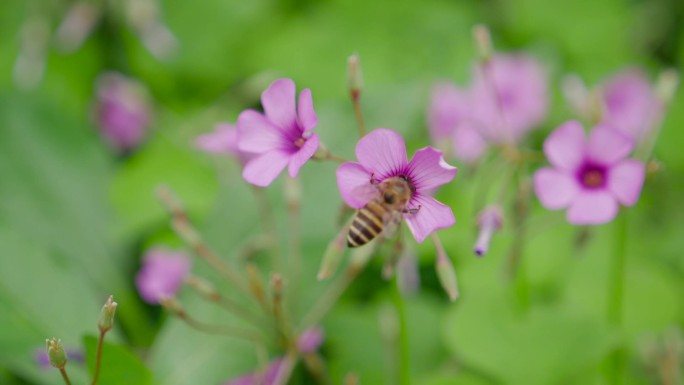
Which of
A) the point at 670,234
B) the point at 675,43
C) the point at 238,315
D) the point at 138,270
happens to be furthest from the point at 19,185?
the point at 675,43

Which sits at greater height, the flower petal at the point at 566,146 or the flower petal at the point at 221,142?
the flower petal at the point at 221,142

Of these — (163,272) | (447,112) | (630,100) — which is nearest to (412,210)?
(163,272)

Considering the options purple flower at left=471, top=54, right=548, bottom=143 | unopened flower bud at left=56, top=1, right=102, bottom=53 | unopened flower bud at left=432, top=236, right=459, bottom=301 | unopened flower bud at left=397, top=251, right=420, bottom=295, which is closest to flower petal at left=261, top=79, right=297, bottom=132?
unopened flower bud at left=432, top=236, right=459, bottom=301

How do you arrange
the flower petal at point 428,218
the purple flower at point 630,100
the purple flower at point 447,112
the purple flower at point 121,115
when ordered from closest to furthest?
the flower petal at point 428,218, the purple flower at point 447,112, the purple flower at point 630,100, the purple flower at point 121,115

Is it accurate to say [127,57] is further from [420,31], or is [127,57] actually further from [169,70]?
[420,31]

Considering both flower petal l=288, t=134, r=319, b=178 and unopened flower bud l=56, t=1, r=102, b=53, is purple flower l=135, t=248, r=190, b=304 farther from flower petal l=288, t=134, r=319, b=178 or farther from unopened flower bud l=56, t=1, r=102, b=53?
unopened flower bud l=56, t=1, r=102, b=53

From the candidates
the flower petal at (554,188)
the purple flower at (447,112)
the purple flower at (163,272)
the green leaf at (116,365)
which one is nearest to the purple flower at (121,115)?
the purple flower at (163,272)

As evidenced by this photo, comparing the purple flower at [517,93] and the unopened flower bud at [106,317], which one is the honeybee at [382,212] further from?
the purple flower at [517,93]
